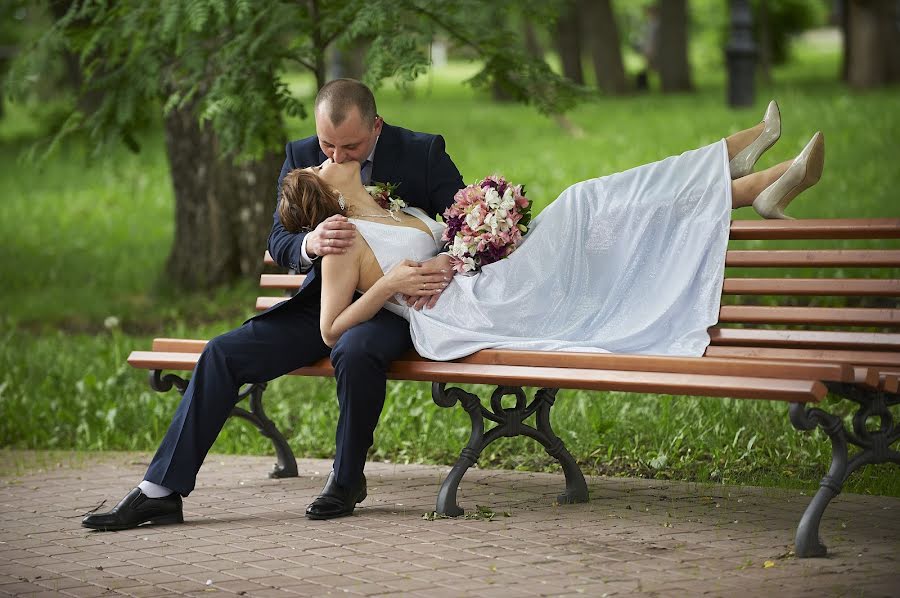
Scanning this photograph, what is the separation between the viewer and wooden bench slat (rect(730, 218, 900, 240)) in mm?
5180

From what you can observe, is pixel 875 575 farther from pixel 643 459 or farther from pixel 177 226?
pixel 177 226

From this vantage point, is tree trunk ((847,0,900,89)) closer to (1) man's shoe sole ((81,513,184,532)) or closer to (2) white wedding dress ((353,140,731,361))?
(2) white wedding dress ((353,140,731,361))

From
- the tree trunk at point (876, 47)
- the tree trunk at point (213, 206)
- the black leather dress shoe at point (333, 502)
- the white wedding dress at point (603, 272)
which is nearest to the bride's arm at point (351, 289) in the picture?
the white wedding dress at point (603, 272)

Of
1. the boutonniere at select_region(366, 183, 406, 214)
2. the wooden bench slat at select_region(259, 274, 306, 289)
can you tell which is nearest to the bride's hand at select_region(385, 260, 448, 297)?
the boutonniere at select_region(366, 183, 406, 214)

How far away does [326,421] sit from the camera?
7.43 m

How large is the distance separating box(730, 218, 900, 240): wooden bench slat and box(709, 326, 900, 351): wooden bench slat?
1.27 feet

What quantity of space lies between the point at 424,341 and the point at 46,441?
3.16 metres

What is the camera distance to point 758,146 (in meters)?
5.41

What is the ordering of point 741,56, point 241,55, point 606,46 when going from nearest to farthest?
point 241,55 → point 741,56 → point 606,46

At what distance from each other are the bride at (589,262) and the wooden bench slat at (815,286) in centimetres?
27

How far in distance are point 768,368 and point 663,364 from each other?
439 millimetres

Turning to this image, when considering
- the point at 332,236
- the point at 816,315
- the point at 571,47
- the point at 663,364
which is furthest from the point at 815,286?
the point at 571,47

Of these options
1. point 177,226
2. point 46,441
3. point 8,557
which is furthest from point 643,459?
point 177,226

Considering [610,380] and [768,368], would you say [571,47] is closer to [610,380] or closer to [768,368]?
[610,380]
